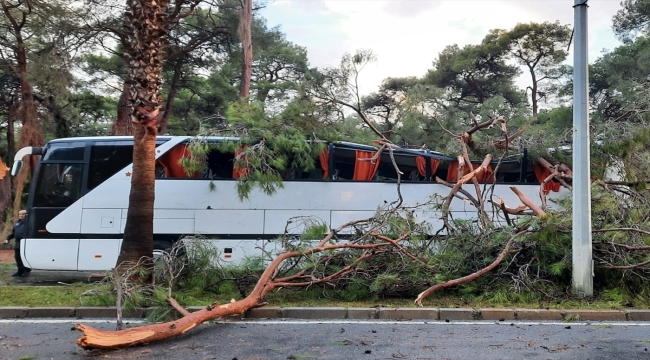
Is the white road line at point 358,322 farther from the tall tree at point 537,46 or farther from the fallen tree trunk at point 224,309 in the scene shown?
the tall tree at point 537,46

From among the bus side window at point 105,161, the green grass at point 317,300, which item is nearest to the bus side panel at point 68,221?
the bus side window at point 105,161

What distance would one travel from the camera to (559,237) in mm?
8227

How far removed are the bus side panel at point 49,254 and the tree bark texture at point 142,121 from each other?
9.45 feet

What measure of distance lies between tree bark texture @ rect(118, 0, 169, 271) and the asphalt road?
1.74 meters

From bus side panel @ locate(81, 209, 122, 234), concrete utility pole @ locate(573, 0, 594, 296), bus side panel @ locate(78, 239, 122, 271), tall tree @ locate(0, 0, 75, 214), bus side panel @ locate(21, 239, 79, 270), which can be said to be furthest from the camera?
tall tree @ locate(0, 0, 75, 214)

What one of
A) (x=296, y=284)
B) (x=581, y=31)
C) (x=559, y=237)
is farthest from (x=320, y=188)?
(x=581, y=31)

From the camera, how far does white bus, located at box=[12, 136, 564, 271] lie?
1029cm

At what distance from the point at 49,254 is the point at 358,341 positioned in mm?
7656

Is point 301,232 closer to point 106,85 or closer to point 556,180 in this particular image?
point 556,180

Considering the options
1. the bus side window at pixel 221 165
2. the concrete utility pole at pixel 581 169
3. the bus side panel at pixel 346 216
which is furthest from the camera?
the bus side panel at pixel 346 216

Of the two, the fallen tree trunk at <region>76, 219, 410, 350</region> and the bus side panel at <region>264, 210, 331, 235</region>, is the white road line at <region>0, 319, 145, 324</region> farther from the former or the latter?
the bus side panel at <region>264, 210, 331, 235</region>

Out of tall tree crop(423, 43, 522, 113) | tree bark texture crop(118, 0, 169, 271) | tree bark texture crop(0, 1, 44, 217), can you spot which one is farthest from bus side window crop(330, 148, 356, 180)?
tall tree crop(423, 43, 522, 113)

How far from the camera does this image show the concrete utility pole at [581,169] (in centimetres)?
761

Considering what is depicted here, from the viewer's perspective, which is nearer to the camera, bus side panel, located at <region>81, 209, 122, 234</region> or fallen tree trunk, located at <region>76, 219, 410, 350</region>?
fallen tree trunk, located at <region>76, 219, 410, 350</region>
